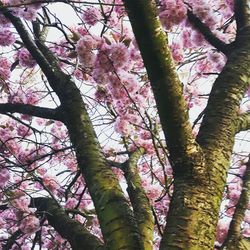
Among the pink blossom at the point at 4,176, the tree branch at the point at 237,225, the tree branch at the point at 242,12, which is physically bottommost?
the tree branch at the point at 237,225

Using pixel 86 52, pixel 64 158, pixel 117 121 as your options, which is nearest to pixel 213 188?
pixel 86 52

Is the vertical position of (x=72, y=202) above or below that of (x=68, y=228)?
above

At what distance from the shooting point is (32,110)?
250 cm

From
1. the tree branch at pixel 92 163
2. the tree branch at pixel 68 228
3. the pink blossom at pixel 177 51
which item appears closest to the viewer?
the tree branch at pixel 92 163

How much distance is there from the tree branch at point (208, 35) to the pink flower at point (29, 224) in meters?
1.56

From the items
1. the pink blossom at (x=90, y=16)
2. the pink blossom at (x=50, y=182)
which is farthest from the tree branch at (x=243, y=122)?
the pink blossom at (x=50, y=182)

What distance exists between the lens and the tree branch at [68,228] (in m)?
1.91

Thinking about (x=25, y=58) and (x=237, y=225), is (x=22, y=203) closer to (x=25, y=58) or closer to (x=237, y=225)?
(x=25, y=58)

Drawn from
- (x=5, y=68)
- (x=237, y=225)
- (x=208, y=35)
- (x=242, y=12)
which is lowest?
(x=237, y=225)

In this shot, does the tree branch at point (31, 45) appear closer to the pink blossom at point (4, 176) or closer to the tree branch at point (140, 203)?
the tree branch at point (140, 203)

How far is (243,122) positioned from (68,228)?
0.97 metres

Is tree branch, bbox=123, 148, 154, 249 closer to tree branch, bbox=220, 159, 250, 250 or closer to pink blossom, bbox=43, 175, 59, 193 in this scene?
tree branch, bbox=220, 159, 250, 250

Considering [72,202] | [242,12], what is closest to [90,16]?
[242,12]

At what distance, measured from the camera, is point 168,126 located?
1510 millimetres
